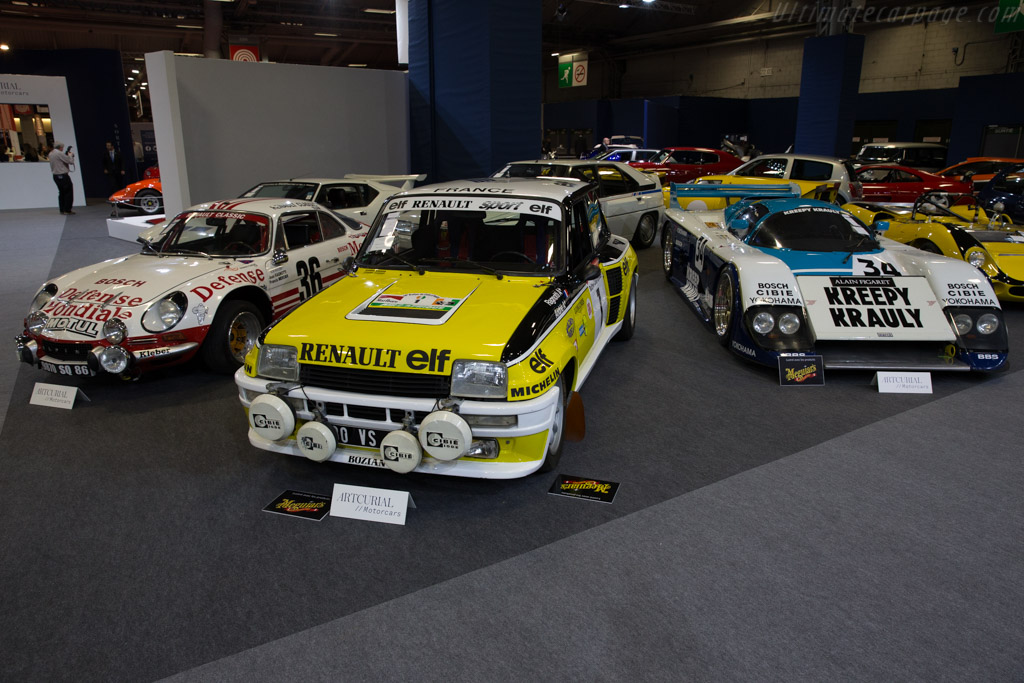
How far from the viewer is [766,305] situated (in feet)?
16.3

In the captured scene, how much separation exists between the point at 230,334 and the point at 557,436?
285 centimetres

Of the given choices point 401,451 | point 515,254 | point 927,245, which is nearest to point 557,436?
point 401,451

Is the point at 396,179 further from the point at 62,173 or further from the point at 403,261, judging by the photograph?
the point at 62,173

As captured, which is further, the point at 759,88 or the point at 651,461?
the point at 759,88

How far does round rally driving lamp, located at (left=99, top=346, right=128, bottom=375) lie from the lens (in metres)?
4.39

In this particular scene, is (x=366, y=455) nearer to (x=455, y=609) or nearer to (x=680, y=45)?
(x=455, y=609)

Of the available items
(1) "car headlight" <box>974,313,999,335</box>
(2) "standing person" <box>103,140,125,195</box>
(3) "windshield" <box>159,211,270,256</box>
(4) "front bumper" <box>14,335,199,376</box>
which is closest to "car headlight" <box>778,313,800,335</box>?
(1) "car headlight" <box>974,313,999,335</box>

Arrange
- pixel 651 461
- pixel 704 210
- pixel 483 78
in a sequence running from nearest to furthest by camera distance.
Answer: pixel 651 461, pixel 704 210, pixel 483 78

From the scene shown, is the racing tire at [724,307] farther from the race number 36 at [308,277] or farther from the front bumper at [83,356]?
the front bumper at [83,356]

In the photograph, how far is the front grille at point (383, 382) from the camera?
10.3 feet

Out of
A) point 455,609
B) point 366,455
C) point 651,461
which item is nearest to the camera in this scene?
point 455,609

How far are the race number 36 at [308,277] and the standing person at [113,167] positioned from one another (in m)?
17.6

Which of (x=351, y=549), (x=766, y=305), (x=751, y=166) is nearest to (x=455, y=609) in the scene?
(x=351, y=549)

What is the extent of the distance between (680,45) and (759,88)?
3.70m
